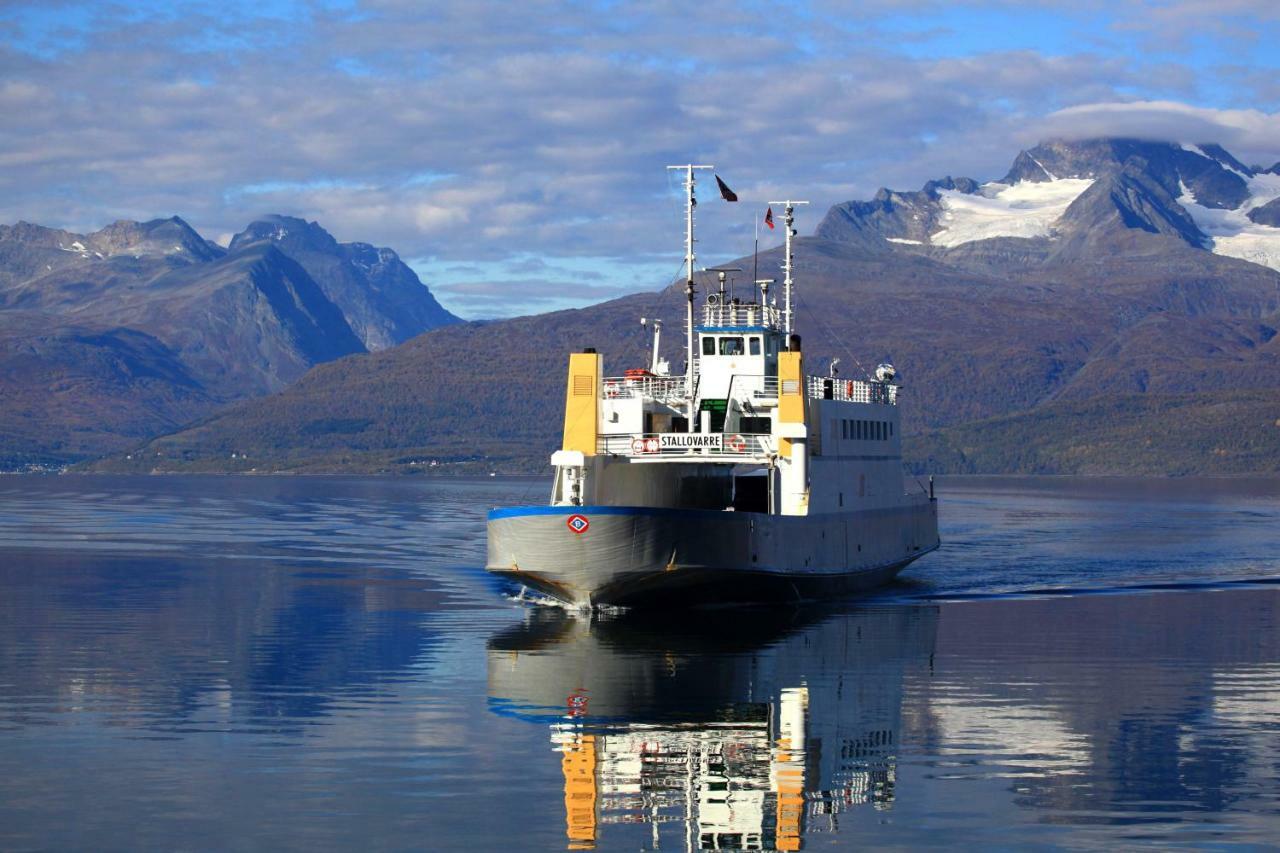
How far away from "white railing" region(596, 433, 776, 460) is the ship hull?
243cm

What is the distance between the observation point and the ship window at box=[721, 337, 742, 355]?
184 feet

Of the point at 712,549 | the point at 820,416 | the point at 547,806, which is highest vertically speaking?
the point at 820,416

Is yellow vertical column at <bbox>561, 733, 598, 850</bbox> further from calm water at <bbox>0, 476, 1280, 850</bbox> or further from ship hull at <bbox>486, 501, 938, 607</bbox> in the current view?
ship hull at <bbox>486, 501, 938, 607</bbox>

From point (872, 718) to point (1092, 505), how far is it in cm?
12818

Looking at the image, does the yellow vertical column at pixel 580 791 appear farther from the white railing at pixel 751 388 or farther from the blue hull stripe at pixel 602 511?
the white railing at pixel 751 388

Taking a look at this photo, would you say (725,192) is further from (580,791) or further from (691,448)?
(580,791)

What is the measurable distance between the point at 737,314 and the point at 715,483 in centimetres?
579

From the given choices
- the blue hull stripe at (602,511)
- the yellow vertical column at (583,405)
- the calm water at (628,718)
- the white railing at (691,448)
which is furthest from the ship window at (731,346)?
the blue hull stripe at (602,511)

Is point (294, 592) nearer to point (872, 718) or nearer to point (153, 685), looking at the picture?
point (153, 685)

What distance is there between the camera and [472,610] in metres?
52.5

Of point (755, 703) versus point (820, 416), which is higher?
point (820, 416)

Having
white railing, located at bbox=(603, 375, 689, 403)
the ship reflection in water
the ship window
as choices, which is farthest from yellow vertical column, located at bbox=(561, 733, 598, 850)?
the ship window

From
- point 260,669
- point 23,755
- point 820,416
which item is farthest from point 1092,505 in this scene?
point 23,755

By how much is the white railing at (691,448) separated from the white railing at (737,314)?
5.19 m
